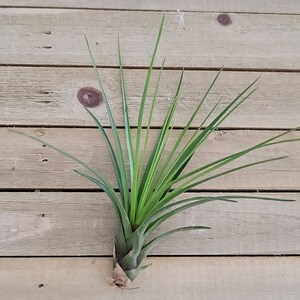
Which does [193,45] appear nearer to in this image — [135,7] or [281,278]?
[135,7]

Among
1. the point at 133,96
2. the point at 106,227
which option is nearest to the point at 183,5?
the point at 133,96

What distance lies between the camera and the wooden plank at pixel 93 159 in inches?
40.1

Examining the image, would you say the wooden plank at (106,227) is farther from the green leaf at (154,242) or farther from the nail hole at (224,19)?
the nail hole at (224,19)

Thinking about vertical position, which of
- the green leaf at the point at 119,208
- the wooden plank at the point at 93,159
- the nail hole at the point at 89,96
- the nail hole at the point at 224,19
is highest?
the nail hole at the point at 224,19

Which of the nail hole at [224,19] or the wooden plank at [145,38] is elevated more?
the nail hole at [224,19]

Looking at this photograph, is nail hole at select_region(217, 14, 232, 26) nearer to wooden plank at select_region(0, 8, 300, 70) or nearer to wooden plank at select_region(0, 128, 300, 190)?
wooden plank at select_region(0, 8, 300, 70)

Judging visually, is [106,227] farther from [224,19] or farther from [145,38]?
[224,19]

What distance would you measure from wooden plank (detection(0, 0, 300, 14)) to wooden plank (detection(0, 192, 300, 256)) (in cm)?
43

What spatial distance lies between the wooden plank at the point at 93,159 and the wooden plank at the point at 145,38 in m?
0.17

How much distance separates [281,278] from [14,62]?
661 mm

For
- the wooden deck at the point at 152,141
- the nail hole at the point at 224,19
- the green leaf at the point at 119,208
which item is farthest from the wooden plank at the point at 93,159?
the nail hole at the point at 224,19

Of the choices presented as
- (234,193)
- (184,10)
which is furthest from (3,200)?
(184,10)

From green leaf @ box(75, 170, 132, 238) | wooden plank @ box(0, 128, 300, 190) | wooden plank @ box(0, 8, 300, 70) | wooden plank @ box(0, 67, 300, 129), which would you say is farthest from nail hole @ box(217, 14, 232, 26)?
green leaf @ box(75, 170, 132, 238)

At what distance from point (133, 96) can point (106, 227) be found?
276 mm
